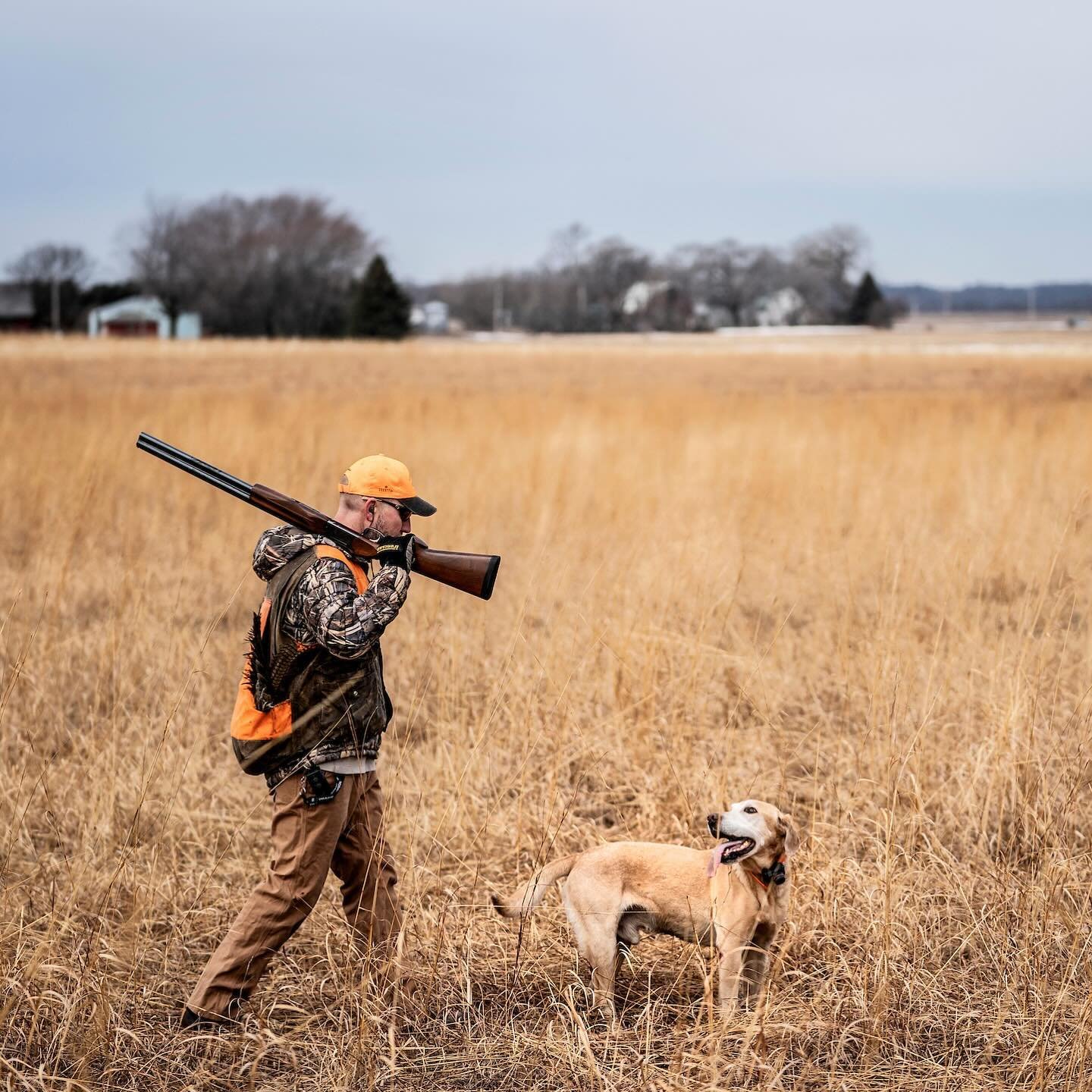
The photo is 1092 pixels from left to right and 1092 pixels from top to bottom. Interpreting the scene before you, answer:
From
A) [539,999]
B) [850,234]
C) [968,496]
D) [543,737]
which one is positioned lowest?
[539,999]

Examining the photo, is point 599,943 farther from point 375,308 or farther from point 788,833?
point 375,308

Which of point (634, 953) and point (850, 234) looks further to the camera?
point (850, 234)

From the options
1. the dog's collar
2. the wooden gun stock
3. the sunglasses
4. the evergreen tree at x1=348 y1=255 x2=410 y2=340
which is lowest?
the dog's collar

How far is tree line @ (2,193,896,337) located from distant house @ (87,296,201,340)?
Result: 30.6 inches

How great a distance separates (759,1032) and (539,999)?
0.65 metres

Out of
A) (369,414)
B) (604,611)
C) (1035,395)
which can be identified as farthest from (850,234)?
(604,611)

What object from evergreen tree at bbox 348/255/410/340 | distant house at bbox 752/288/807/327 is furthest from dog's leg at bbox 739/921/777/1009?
distant house at bbox 752/288/807/327

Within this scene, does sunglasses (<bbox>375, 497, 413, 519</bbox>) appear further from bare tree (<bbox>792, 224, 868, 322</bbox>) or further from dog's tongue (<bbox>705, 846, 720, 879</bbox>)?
bare tree (<bbox>792, 224, 868, 322</bbox>)

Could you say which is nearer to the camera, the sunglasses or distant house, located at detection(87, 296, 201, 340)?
the sunglasses

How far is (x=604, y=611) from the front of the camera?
596cm

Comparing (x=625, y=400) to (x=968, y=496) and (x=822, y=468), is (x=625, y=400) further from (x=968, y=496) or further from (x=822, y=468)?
(x=968, y=496)

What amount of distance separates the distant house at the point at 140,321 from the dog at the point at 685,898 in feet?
247

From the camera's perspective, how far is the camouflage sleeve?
302 centimetres

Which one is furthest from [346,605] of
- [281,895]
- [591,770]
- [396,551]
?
[591,770]
